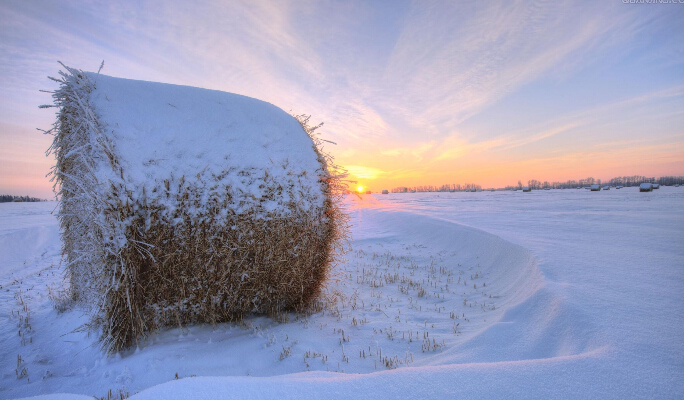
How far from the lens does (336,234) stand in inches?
172

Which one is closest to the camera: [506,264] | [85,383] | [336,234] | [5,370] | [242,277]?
[85,383]

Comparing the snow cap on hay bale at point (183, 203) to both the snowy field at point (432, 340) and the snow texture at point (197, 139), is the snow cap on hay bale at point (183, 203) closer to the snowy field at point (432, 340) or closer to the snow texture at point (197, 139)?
the snow texture at point (197, 139)

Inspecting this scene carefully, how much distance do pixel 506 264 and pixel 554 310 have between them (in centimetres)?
319

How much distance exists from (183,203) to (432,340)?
3526 mm

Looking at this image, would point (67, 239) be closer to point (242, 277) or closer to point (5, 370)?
point (5, 370)

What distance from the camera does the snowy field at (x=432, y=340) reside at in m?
1.73

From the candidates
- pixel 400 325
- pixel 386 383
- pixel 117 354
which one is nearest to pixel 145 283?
pixel 117 354

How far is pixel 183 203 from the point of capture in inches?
127

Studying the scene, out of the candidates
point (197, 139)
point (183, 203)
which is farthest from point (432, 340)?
point (197, 139)

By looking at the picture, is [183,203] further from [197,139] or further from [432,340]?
[432,340]

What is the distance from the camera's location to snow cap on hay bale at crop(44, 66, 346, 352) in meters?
2.98

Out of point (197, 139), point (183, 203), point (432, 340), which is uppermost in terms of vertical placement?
point (197, 139)

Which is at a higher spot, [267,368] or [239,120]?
[239,120]

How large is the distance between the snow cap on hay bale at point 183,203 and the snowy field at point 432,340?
0.49 meters
